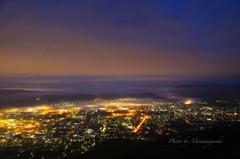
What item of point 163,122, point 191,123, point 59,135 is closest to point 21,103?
point 59,135

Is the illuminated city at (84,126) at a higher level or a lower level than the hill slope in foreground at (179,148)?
lower

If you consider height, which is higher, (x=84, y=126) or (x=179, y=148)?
(x=179, y=148)

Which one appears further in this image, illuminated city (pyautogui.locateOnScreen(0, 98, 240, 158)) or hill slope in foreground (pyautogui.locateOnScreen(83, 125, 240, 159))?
illuminated city (pyautogui.locateOnScreen(0, 98, 240, 158))

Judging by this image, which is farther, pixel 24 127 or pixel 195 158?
pixel 24 127

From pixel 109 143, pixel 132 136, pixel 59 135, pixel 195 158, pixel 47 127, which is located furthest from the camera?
pixel 47 127

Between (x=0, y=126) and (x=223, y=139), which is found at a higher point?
(x=223, y=139)

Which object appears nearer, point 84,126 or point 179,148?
point 179,148

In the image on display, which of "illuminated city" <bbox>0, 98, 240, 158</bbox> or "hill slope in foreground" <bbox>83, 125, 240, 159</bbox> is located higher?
"hill slope in foreground" <bbox>83, 125, 240, 159</bbox>

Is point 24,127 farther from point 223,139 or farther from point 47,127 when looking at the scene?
point 223,139

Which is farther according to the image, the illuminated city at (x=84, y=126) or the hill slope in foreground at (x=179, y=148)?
the illuminated city at (x=84, y=126)

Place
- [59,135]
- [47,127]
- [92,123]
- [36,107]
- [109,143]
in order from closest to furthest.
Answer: [109,143] → [59,135] → [47,127] → [92,123] → [36,107]
